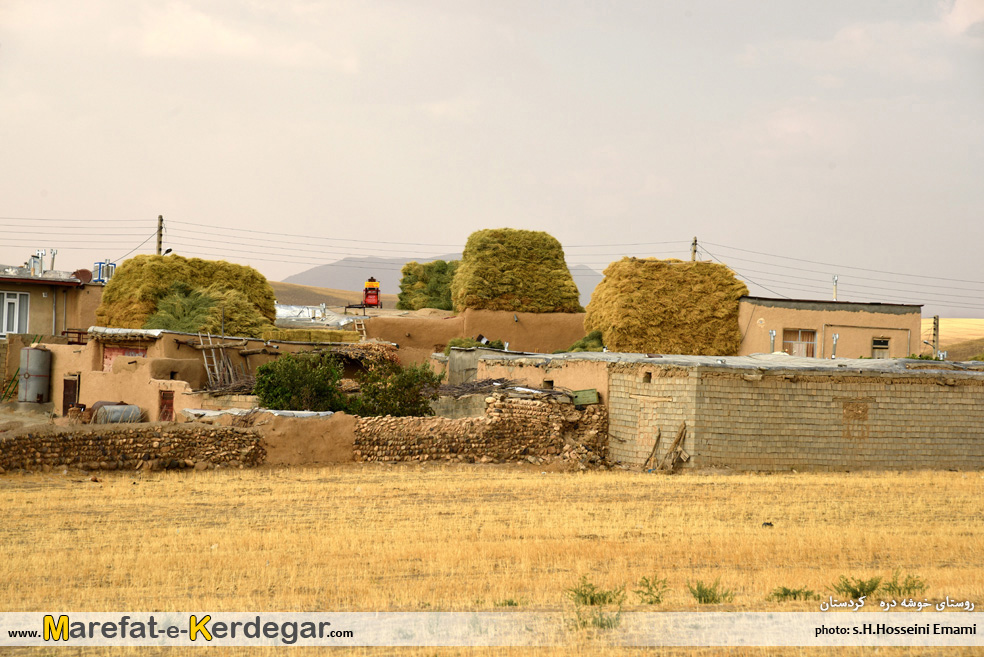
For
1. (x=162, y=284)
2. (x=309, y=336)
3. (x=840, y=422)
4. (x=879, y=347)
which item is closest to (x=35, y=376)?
(x=162, y=284)

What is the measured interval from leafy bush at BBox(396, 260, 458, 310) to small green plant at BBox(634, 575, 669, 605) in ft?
134

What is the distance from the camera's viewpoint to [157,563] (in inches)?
452

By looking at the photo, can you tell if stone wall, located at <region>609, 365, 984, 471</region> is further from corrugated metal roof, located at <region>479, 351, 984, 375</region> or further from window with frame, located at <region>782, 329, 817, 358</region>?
window with frame, located at <region>782, 329, 817, 358</region>

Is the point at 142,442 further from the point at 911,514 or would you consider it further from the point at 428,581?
the point at 911,514

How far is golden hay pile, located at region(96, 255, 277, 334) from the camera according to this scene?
35.1 meters

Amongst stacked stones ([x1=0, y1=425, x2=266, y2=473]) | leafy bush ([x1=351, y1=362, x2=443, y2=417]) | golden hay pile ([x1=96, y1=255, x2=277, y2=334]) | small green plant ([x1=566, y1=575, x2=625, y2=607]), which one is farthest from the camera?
golden hay pile ([x1=96, y1=255, x2=277, y2=334])

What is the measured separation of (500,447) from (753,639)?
13.4 meters

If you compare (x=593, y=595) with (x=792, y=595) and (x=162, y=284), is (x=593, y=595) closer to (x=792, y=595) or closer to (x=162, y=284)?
(x=792, y=595)

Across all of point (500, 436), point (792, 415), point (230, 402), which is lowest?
point (500, 436)

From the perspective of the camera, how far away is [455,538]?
42.9 feet

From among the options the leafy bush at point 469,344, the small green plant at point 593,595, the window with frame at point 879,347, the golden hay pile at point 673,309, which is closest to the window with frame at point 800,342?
the golden hay pile at point 673,309

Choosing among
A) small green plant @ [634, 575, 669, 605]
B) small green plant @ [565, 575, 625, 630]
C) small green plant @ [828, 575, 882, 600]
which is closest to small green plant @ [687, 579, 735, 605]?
small green plant @ [634, 575, 669, 605]

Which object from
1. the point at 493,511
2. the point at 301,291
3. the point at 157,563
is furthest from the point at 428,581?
the point at 301,291

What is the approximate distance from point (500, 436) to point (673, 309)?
12.1 meters
